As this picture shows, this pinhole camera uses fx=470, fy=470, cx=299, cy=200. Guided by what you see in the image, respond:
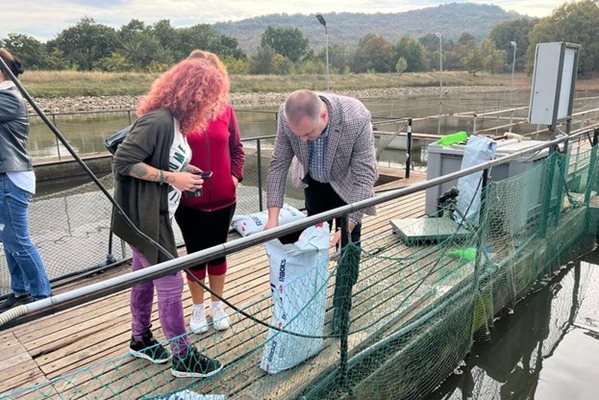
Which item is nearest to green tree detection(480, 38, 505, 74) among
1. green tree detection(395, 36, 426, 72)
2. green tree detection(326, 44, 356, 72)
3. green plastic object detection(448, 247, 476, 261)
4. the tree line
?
the tree line

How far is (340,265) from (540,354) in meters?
2.12

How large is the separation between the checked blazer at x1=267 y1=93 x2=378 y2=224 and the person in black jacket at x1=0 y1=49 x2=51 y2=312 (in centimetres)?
148

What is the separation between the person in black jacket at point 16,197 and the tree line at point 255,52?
46.2 metres

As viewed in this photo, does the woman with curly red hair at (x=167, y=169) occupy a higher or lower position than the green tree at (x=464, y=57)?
lower

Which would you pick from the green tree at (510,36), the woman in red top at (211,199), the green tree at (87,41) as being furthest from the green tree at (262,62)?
the woman in red top at (211,199)

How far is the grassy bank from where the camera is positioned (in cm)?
3228

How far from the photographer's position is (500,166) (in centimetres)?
429

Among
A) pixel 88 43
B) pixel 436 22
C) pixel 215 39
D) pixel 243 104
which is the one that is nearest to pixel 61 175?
pixel 243 104

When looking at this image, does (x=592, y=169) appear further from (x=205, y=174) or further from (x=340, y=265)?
(x=205, y=174)

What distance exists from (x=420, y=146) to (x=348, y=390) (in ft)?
42.2

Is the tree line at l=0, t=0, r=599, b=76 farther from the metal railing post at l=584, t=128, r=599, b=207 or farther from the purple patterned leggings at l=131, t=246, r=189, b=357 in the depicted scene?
the purple patterned leggings at l=131, t=246, r=189, b=357

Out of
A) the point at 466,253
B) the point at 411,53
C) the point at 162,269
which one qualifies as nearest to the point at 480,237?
the point at 466,253

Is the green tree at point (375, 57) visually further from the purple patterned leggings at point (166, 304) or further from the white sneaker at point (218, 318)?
the purple patterned leggings at point (166, 304)

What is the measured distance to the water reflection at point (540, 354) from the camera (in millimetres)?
2965
